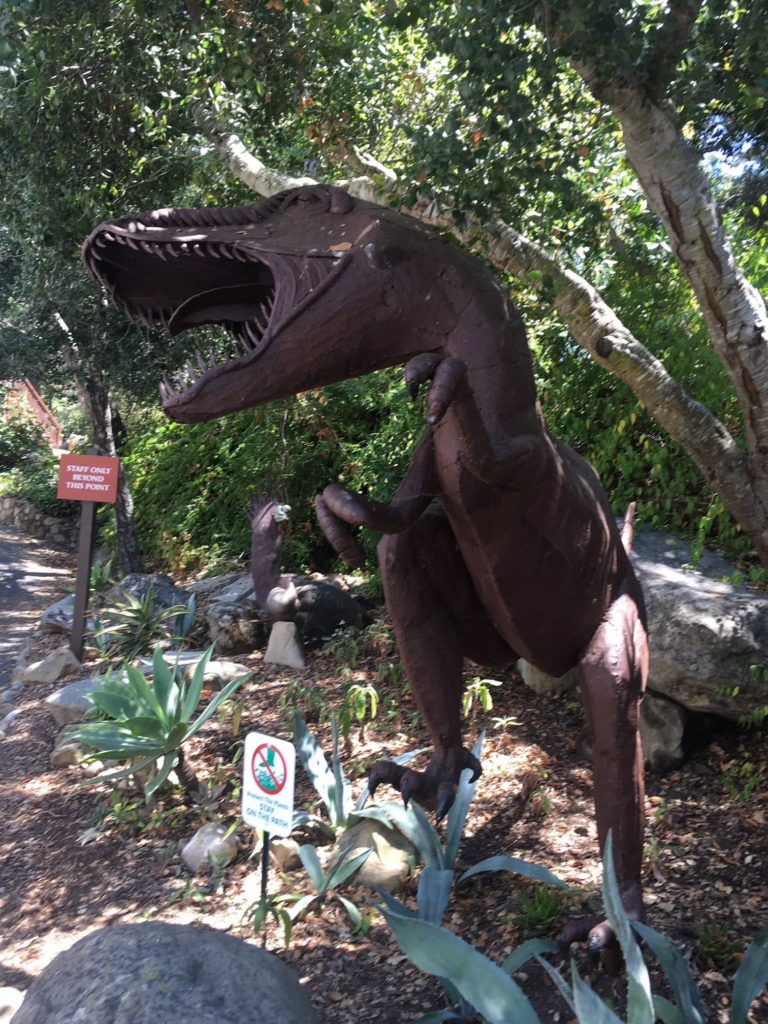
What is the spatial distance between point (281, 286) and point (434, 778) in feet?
4.93

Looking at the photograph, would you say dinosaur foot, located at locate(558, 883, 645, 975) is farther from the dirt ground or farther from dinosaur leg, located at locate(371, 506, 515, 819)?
dinosaur leg, located at locate(371, 506, 515, 819)

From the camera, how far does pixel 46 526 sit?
47.5 feet

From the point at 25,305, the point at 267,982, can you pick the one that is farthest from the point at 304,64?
the point at 267,982

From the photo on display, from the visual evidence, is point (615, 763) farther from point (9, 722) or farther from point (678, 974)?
point (9, 722)

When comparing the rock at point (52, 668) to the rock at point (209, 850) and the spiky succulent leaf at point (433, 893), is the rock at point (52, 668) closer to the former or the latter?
the rock at point (209, 850)

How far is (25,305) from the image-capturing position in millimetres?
8977

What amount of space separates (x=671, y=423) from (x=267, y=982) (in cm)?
306

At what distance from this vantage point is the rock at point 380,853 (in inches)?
124

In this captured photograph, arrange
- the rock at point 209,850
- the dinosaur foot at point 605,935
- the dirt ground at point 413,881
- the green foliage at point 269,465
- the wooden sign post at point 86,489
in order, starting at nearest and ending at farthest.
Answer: the dinosaur foot at point 605,935
the dirt ground at point 413,881
the rock at point 209,850
the wooden sign post at point 86,489
the green foliage at point 269,465

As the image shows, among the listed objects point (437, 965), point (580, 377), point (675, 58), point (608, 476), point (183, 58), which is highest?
point (183, 58)

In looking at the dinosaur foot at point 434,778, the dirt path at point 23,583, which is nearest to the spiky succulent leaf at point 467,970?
the dinosaur foot at point 434,778

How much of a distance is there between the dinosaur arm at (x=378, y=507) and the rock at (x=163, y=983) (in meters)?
1.07

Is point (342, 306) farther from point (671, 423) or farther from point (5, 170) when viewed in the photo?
point (5, 170)

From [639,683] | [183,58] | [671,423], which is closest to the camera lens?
[639,683]
